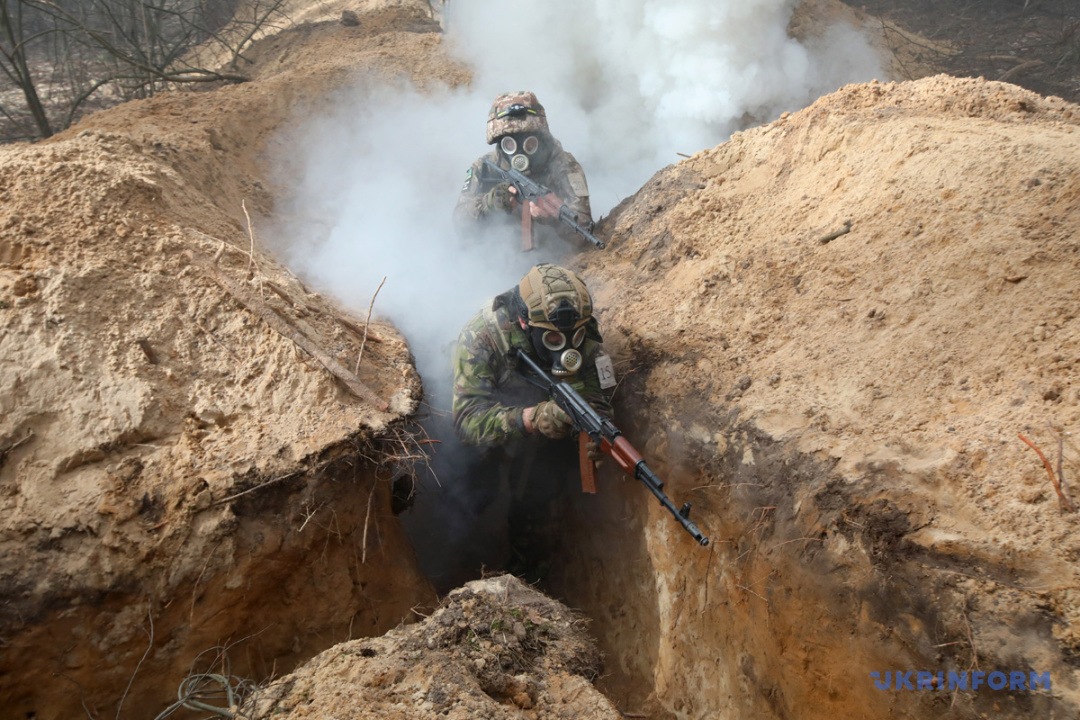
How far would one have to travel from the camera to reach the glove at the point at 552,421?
3.93 meters

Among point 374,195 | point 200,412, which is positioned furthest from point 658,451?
point 374,195

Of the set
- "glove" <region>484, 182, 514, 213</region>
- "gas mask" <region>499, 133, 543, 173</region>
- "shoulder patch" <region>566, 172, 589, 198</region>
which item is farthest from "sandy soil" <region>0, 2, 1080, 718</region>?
"gas mask" <region>499, 133, 543, 173</region>

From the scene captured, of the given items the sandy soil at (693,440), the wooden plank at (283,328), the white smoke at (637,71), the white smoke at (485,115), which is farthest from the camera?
the white smoke at (637,71)

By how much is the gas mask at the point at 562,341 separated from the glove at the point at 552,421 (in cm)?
27

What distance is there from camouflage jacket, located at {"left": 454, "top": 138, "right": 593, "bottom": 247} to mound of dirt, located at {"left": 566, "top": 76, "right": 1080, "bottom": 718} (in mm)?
1857

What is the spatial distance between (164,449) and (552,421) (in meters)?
2.23

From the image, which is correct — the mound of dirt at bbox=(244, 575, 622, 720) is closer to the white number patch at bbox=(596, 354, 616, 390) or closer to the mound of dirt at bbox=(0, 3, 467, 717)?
the mound of dirt at bbox=(0, 3, 467, 717)

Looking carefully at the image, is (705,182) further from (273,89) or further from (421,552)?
(273,89)

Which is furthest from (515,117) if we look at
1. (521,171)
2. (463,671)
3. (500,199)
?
(463,671)

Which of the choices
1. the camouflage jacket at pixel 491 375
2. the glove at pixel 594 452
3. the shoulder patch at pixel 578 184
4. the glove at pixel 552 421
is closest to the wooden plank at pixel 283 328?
the camouflage jacket at pixel 491 375

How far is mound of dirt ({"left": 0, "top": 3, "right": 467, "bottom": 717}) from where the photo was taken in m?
2.91

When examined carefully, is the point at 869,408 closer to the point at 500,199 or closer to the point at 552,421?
the point at 552,421

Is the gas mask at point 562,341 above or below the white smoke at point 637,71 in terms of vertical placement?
below

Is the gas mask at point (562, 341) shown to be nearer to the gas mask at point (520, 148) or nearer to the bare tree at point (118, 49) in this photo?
the gas mask at point (520, 148)
